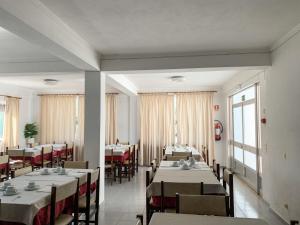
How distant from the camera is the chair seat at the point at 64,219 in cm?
244

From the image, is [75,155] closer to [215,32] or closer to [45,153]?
[45,153]

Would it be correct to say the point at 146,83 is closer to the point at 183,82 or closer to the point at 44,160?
the point at 183,82

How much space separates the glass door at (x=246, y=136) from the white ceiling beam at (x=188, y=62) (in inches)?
49.1

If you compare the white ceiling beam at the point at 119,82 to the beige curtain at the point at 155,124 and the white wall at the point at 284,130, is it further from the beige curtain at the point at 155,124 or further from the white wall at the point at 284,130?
the white wall at the point at 284,130

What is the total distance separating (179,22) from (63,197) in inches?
90.6

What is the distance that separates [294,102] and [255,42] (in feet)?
3.50

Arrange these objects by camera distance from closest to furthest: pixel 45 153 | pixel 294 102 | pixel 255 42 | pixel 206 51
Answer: pixel 294 102 → pixel 255 42 → pixel 206 51 → pixel 45 153

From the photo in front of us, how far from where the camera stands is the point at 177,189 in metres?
2.52

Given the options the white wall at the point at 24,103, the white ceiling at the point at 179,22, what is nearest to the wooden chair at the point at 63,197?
the white ceiling at the point at 179,22

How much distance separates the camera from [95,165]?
4125 millimetres

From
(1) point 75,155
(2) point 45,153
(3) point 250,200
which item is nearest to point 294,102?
(3) point 250,200

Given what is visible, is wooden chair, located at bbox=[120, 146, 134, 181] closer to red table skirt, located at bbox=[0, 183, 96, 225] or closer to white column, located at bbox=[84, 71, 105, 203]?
white column, located at bbox=[84, 71, 105, 203]

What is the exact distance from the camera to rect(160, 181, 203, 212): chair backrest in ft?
8.20

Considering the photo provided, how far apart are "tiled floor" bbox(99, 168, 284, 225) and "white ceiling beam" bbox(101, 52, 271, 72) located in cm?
235
